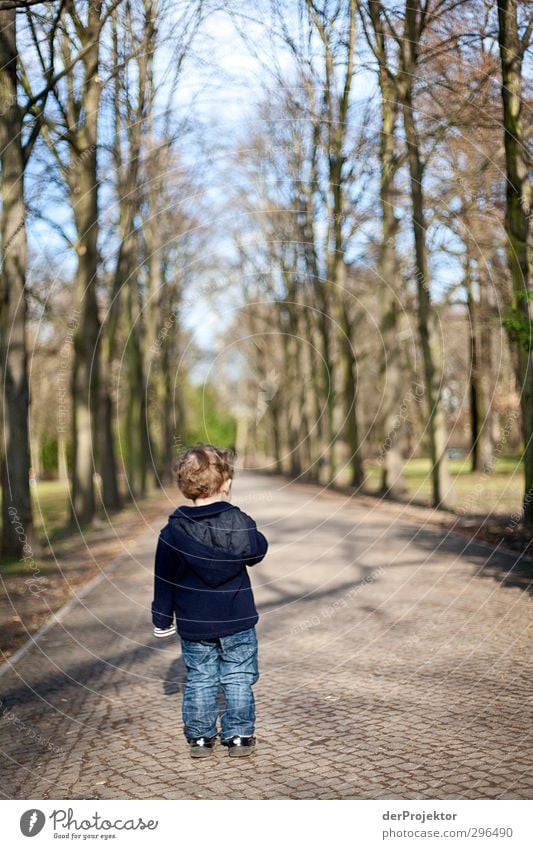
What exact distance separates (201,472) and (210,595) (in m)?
0.75

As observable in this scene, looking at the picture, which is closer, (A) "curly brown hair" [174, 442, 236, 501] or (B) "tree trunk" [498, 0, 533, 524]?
(A) "curly brown hair" [174, 442, 236, 501]

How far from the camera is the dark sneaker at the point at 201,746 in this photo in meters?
5.91

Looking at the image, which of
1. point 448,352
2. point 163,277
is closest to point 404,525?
point 163,277

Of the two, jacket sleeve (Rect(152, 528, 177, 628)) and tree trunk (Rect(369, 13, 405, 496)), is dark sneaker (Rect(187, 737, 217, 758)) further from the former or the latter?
tree trunk (Rect(369, 13, 405, 496))

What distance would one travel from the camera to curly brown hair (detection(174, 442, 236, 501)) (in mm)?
5762

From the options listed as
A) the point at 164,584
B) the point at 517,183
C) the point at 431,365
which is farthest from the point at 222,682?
the point at 431,365

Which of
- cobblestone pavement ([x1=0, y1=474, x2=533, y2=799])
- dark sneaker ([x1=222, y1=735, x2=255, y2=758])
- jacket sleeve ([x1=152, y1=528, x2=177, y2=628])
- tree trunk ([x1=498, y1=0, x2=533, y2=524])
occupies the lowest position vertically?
cobblestone pavement ([x1=0, y1=474, x2=533, y2=799])

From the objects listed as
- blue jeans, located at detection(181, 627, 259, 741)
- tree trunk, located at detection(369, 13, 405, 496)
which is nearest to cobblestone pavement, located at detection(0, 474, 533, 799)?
blue jeans, located at detection(181, 627, 259, 741)

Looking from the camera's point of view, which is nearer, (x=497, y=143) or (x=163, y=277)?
(x=497, y=143)

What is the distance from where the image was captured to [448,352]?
177 ft

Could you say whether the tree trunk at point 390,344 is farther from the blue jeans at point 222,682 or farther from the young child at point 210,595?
the blue jeans at point 222,682

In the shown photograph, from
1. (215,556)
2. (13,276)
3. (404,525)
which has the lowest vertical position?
(404,525)
